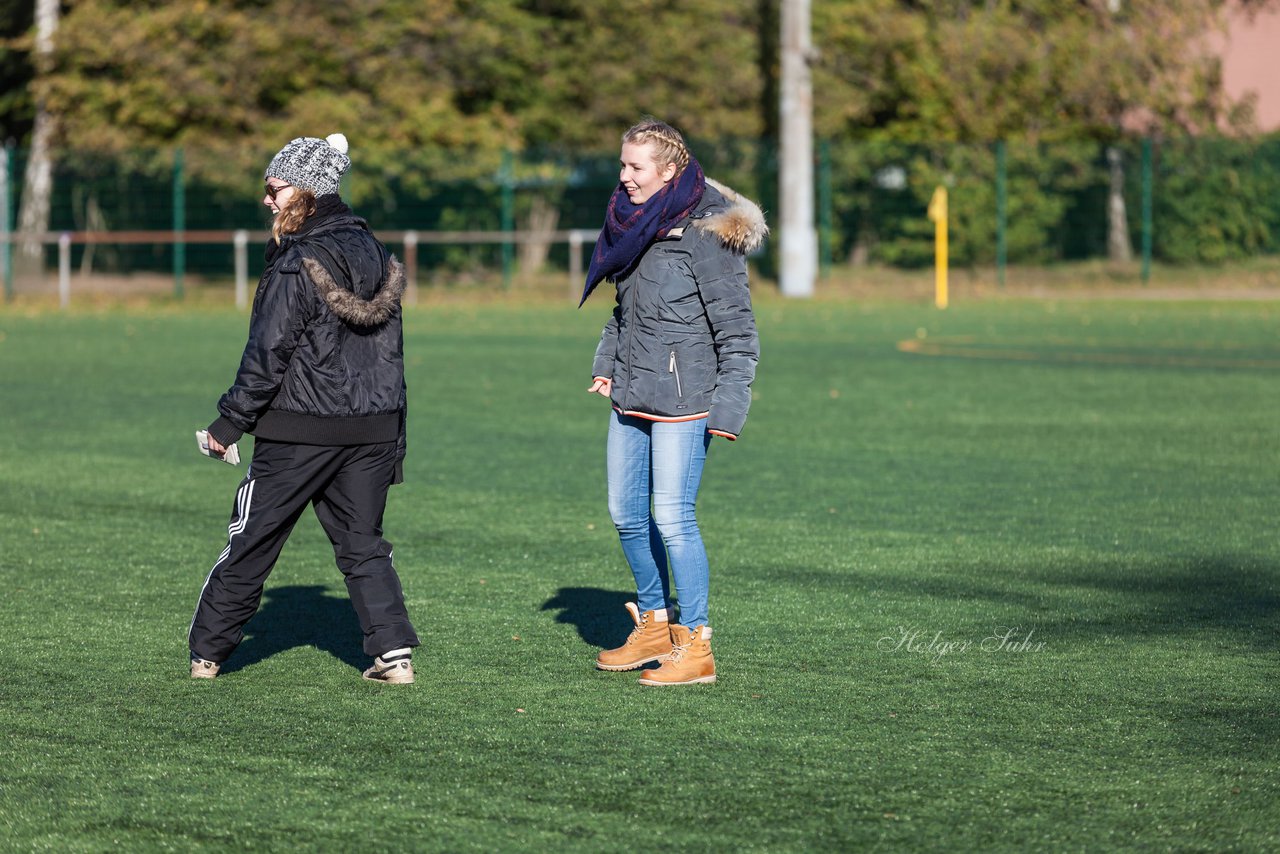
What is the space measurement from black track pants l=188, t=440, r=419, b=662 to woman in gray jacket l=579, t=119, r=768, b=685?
0.78 m

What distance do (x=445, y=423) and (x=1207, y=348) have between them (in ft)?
34.9

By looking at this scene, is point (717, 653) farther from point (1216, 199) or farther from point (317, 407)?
point (1216, 199)

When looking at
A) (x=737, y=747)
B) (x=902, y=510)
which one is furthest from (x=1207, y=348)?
(x=737, y=747)

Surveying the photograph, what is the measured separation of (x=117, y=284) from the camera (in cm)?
3288

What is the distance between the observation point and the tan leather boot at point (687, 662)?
6.32 m

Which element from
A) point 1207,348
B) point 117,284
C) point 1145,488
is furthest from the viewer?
point 117,284

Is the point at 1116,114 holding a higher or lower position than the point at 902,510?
higher

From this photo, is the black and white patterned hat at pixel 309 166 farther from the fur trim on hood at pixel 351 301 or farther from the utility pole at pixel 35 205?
the utility pole at pixel 35 205

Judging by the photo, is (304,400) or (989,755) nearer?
(989,755)

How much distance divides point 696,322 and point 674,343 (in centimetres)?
10

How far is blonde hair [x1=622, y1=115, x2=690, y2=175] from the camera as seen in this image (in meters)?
6.10

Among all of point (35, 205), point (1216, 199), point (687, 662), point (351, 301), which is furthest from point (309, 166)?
point (1216, 199)

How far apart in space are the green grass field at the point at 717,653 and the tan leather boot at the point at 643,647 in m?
0.09

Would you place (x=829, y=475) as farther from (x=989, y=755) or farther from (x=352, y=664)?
(x=989, y=755)
